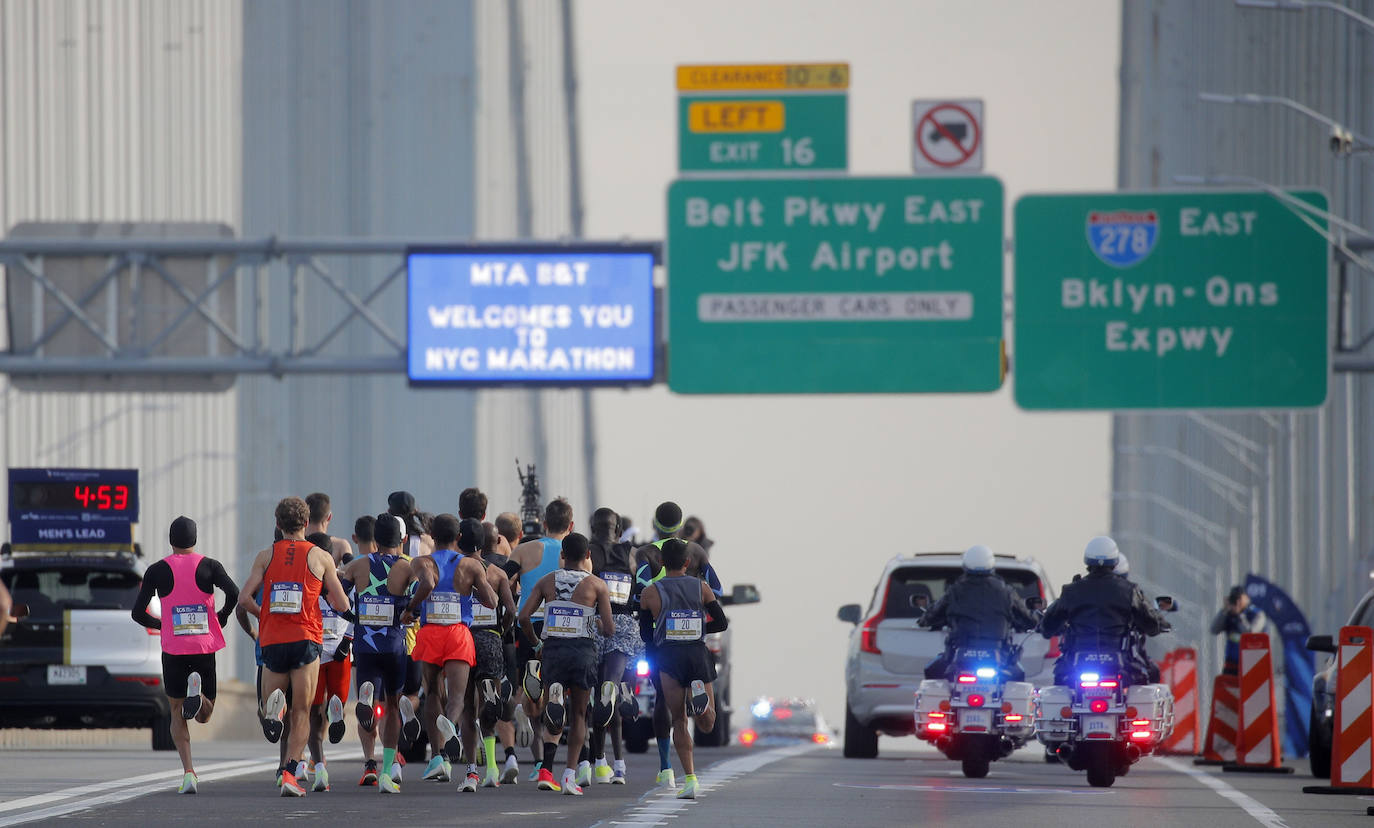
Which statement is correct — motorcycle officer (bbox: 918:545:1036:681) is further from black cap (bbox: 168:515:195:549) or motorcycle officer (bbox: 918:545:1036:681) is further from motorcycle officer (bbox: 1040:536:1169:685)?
black cap (bbox: 168:515:195:549)

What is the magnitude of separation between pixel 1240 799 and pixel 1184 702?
11.7 m

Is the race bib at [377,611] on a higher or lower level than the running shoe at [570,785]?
higher

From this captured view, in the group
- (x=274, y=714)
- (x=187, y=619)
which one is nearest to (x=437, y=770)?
(x=274, y=714)

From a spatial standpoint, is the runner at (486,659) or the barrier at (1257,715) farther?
the barrier at (1257,715)

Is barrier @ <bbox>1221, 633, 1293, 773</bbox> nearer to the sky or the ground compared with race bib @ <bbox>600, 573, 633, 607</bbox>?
nearer to the ground

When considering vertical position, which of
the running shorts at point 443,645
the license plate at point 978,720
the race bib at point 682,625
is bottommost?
the license plate at point 978,720

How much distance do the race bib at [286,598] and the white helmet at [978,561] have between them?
17.9ft

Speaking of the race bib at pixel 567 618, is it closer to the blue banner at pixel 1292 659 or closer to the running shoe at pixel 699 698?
the running shoe at pixel 699 698

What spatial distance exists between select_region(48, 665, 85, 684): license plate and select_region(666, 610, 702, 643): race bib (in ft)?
27.8

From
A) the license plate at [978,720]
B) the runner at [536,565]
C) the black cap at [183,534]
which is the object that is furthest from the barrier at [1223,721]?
the black cap at [183,534]

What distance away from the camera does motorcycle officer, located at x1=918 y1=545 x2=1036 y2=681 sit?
63.9 ft

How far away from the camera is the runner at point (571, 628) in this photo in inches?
642

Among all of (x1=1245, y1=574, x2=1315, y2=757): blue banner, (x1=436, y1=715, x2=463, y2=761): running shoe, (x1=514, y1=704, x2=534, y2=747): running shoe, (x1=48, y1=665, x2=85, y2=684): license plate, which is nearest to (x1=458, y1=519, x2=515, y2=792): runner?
(x1=436, y1=715, x2=463, y2=761): running shoe

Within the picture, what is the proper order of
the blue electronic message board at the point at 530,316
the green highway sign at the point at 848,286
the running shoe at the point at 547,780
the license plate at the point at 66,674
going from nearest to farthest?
1. the running shoe at the point at 547,780
2. the license plate at the point at 66,674
3. the green highway sign at the point at 848,286
4. the blue electronic message board at the point at 530,316
